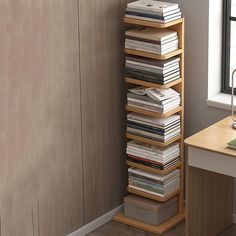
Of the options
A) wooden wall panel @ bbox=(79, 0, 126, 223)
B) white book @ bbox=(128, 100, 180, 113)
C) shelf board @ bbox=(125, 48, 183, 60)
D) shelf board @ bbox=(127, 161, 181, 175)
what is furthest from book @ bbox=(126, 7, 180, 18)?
shelf board @ bbox=(127, 161, 181, 175)

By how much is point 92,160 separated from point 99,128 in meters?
0.20

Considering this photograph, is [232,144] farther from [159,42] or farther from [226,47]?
[226,47]

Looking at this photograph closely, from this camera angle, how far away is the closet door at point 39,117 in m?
4.26

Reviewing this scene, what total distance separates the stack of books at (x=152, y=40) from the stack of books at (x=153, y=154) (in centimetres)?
62

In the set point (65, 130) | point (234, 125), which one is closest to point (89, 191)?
point (65, 130)

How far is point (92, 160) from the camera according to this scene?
4934 millimetres

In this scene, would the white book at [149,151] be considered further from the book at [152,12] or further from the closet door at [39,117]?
the book at [152,12]

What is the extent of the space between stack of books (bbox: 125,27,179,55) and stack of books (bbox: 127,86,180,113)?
0.26 metres

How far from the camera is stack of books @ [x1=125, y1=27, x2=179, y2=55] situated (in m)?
4.70

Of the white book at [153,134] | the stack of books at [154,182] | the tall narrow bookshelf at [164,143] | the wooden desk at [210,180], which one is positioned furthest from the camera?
the stack of books at [154,182]

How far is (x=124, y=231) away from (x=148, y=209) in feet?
0.68

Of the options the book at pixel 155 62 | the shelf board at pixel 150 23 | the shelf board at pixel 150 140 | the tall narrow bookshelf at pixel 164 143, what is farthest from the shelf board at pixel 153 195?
the shelf board at pixel 150 23

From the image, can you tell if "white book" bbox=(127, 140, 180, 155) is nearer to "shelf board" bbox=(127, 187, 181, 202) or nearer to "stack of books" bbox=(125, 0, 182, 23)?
"shelf board" bbox=(127, 187, 181, 202)

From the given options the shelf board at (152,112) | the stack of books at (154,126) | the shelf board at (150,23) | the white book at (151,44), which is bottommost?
the stack of books at (154,126)
